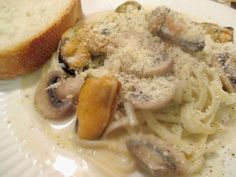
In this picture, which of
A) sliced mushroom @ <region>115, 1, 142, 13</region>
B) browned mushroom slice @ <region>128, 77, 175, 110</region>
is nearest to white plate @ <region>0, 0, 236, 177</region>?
browned mushroom slice @ <region>128, 77, 175, 110</region>

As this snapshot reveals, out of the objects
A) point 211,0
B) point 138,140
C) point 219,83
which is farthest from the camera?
point 211,0

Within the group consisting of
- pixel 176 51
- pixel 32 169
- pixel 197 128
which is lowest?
pixel 32 169

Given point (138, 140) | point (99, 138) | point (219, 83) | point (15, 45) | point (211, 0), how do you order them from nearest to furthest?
1. point (138, 140)
2. point (99, 138)
3. point (219, 83)
4. point (15, 45)
5. point (211, 0)

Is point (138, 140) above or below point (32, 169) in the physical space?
above

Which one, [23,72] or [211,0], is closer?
[23,72]

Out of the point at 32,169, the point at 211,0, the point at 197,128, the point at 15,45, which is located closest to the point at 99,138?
the point at 32,169

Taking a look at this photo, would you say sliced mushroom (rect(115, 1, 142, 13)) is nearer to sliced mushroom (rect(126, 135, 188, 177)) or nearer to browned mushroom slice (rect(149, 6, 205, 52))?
browned mushroom slice (rect(149, 6, 205, 52))

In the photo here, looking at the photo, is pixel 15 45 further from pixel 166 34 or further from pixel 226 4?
pixel 226 4

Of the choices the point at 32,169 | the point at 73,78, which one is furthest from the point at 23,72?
the point at 32,169
